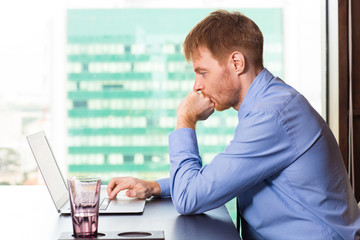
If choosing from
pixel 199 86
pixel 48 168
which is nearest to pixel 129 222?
pixel 48 168

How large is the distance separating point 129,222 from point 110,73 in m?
1.93

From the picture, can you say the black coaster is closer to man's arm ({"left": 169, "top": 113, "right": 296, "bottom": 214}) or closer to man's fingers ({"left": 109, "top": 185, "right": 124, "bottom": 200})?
man's arm ({"left": 169, "top": 113, "right": 296, "bottom": 214})

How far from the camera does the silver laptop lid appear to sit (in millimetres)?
1420

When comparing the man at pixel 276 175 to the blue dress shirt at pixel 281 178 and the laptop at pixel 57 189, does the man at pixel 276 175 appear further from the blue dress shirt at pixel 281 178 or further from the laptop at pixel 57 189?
the laptop at pixel 57 189

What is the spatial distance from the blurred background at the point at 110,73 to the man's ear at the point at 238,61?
162 cm

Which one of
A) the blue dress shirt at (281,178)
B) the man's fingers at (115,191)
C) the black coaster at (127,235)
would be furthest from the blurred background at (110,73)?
the black coaster at (127,235)

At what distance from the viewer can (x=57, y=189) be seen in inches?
59.7

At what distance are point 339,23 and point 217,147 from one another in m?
1.01

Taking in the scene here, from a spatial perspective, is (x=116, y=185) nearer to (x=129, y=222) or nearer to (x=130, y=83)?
(x=129, y=222)

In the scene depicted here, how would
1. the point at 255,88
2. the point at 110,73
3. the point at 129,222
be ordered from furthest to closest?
the point at 110,73, the point at 255,88, the point at 129,222

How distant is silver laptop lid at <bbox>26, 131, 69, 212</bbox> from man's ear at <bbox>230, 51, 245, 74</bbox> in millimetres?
609

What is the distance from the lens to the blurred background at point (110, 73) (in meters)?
3.04

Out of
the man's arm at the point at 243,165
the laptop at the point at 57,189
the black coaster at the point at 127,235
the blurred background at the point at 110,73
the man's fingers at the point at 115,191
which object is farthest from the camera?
the blurred background at the point at 110,73

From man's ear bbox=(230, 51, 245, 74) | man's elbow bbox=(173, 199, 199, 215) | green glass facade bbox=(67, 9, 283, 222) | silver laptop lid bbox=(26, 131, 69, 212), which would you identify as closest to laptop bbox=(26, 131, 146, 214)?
silver laptop lid bbox=(26, 131, 69, 212)
